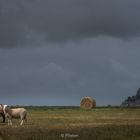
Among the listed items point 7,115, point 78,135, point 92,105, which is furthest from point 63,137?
point 92,105

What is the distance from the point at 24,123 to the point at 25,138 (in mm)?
12128

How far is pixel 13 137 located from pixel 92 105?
45.7 metres

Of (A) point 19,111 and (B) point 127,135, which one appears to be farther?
(A) point 19,111

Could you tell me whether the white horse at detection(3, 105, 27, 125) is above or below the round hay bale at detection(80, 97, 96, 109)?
below

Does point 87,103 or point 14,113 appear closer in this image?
point 14,113

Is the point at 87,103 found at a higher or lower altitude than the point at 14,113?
higher

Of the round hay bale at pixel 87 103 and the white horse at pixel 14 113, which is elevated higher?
the round hay bale at pixel 87 103

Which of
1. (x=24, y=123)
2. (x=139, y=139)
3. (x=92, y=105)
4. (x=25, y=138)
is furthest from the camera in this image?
(x=92, y=105)

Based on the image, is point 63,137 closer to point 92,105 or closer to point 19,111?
point 19,111

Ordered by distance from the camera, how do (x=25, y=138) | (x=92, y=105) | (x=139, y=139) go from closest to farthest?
(x=139, y=139) < (x=25, y=138) < (x=92, y=105)

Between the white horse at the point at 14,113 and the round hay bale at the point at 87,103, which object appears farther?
the round hay bale at the point at 87,103

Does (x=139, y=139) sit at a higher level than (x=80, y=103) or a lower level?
lower

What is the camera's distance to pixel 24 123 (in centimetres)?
3884

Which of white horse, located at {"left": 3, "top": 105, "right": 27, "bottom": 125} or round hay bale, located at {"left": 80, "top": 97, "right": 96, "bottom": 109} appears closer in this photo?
white horse, located at {"left": 3, "top": 105, "right": 27, "bottom": 125}
